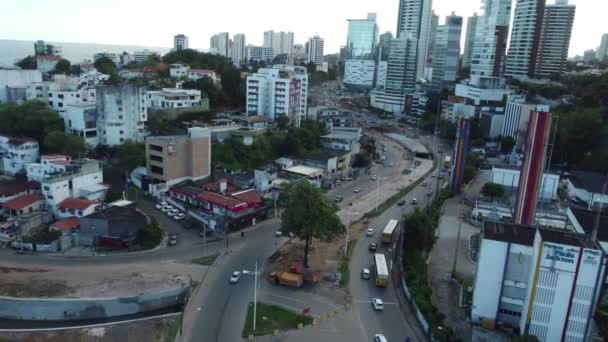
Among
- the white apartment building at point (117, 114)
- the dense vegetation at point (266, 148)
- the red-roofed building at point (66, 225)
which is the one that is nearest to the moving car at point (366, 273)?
the red-roofed building at point (66, 225)

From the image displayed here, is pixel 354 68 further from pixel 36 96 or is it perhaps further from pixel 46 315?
pixel 46 315

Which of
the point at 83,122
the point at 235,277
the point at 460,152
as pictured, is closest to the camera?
the point at 235,277

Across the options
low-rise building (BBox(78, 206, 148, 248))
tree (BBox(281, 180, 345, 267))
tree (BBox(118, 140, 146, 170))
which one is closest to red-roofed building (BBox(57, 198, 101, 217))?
low-rise building (BBox(78, 206, 148, 248))

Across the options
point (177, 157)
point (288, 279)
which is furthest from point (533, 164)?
point (177, 157)

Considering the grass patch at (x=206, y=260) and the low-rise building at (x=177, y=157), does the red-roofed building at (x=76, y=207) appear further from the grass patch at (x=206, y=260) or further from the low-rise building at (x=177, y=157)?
the grass patch at (x=206, y=260)

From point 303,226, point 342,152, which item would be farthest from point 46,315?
point 342,152

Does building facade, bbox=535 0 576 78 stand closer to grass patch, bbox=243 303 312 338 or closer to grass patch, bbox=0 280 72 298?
grass patch, bbox=243 303 312 338

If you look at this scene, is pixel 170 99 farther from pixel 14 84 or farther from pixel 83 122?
pixel 14 84
